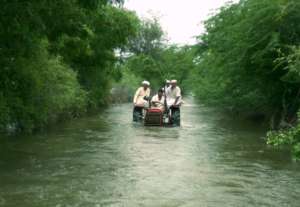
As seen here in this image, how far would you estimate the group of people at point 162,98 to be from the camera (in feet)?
86.5

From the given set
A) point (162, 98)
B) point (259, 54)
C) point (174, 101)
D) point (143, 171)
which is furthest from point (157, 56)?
point (143, 171)

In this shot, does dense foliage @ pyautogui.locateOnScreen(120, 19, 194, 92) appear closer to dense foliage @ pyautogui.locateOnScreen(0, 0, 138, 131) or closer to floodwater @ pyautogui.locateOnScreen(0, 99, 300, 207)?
dense foliage @ pyautogui.locateOnScreen(0, 0, 138, 131)

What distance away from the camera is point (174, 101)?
26469 mm

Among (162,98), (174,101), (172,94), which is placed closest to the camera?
(174,101)

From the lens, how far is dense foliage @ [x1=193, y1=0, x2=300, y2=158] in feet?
76.6

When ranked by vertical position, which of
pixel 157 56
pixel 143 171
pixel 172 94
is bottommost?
pixel 143 171

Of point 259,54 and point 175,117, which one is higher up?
point 259,54

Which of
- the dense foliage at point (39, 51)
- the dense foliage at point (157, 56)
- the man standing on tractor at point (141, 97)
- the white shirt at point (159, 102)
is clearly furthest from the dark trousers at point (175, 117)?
the dense foliage at point (157, 56)

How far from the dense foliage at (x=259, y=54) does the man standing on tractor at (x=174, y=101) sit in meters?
2.82

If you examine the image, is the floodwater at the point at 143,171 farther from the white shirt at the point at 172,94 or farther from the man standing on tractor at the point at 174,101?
the white shirt at the point at 172,94

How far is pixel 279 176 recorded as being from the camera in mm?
13641

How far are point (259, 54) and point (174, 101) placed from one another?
4431mm

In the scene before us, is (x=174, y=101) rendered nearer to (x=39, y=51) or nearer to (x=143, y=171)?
(x=39, y=51)

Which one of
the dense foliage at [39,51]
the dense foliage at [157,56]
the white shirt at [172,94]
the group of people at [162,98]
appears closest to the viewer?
the dense foliage at [39,51]
